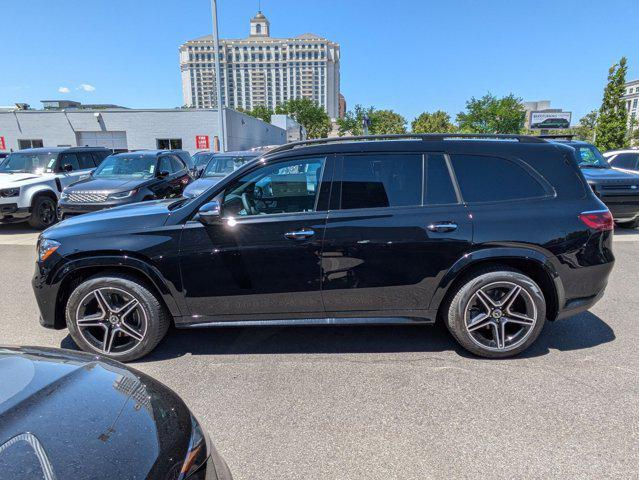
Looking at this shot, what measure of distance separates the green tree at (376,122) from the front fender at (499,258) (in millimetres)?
49054

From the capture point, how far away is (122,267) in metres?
3.57

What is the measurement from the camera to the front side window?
352cm

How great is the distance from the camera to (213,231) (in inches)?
136

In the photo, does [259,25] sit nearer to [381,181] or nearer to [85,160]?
[85,160]

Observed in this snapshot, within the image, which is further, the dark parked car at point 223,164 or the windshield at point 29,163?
the dark parked car at point 223,164

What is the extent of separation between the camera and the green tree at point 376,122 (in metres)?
53.6

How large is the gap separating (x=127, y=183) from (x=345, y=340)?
706 cm

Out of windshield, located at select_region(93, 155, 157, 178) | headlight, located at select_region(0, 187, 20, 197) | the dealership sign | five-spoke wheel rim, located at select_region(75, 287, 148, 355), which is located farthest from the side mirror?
the dealership sign

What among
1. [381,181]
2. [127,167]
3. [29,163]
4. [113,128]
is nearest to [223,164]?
[127,167]

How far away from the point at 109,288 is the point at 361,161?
2.40 metres

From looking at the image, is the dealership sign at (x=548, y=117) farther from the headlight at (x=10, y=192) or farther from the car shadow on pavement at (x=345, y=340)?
the headlight at (x=10, y=192)

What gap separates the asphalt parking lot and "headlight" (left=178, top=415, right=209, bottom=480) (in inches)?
30.9

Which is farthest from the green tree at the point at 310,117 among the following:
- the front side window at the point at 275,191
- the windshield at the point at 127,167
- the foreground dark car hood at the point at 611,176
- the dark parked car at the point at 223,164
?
Result: the front side window at the point at 275,191

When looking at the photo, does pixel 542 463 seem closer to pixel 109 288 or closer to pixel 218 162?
pixel 109 288
